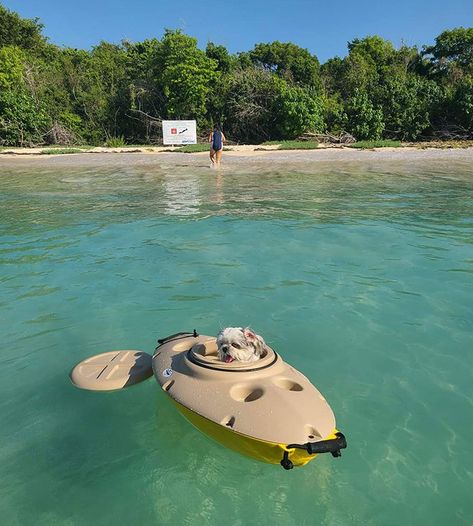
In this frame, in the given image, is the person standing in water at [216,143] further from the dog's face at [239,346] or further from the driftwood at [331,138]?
the dog's face at [239,346]

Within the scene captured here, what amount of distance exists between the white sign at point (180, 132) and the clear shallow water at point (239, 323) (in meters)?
19.0

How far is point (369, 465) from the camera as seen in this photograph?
11.3 ft

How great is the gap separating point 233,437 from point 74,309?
13.2 ft

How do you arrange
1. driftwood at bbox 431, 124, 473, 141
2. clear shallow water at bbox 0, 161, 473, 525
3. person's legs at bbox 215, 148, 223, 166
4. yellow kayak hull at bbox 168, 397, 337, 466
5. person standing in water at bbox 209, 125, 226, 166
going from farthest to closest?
driftwood at bbox 431, 124, 473, 141, person's legs at bbox 215, 148, 223, 166, person standing in water at bbox 209, 125, 226, 166, clear shallow water at bbox 0, 161, 473, 525, yellow kayak hull at bbox 168, 397, 337, 466

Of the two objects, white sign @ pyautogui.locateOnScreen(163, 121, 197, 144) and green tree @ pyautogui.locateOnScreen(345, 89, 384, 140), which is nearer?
green tree @ pyautogui.locateOnScreen(345, 89, 384, 140)

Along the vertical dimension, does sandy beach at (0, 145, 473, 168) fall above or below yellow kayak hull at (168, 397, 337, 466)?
below

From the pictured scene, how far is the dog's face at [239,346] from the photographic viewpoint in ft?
11.1

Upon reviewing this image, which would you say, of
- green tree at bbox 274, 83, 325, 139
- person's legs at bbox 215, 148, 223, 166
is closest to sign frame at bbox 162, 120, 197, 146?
green tree at bbox 274, 83, 325, 139

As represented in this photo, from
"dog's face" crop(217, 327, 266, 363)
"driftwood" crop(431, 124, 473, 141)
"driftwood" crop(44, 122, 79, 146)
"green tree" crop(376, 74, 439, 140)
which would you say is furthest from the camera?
"driftwood" crop(44, 122, 79, 146)

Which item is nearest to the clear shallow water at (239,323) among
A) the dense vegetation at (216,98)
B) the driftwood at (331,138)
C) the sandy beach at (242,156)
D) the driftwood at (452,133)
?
the sandy beach at (242,156)

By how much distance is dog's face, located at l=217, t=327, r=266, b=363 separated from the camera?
340 cm

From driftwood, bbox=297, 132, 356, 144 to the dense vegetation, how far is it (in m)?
0.50

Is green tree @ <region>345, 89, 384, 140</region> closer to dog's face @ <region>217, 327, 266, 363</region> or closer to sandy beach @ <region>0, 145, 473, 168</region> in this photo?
sandy beach @ <region>0, 145, 473, 168</region>

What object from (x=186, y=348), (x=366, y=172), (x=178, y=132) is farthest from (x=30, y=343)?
(x=178, y=132)
